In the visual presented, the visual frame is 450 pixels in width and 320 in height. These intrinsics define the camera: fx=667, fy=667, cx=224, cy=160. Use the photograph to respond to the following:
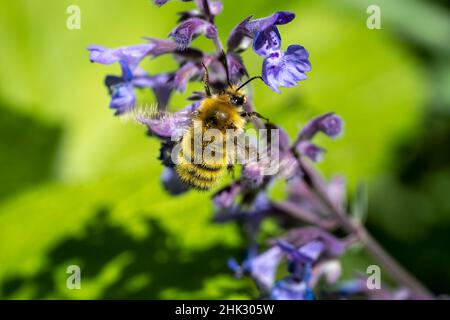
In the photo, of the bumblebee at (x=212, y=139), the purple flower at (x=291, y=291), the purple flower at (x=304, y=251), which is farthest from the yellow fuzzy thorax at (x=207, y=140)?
the purple flower at (x=291, y=291)

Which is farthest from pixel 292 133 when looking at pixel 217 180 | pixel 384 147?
pixel 217 180

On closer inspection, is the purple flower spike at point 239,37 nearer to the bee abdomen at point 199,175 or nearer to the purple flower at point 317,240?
the bee abdomen at point 199,175

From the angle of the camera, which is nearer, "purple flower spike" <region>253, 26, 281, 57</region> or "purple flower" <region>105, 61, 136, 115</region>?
"purple flower spike" <region>253, 26, 281, 57</region>

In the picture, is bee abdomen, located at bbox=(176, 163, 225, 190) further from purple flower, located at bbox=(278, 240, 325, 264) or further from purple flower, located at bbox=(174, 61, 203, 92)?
purple flower, located at bbox=(278, 240, 325, 264)

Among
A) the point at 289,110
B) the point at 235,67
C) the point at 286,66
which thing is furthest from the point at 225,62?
the point at 289,110

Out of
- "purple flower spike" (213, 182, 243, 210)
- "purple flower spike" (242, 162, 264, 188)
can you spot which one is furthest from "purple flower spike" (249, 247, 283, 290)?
"purple flower spike" (242, 162, 264, 188)
